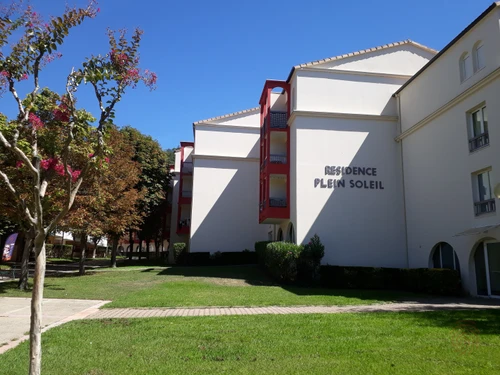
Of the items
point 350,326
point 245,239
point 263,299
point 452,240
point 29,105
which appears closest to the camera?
point 29,105

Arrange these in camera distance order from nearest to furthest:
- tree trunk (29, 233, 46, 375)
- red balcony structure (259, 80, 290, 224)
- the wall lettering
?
tree trunk (29, 233, 46, 375), the wall lettering, red balcony structure (259, 80, 290, 224)

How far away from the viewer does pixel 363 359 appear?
5.63m

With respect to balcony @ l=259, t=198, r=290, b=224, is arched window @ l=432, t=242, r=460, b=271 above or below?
below

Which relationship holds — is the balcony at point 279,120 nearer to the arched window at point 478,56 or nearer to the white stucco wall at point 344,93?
the white stucco wall at point 344,93

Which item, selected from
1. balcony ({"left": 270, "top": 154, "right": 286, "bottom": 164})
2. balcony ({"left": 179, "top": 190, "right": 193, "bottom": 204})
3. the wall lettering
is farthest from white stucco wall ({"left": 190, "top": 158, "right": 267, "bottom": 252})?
the wall lettering

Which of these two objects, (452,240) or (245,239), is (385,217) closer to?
(452,240)

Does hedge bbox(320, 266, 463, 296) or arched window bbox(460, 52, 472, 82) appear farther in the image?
arched window bbox(460, 52, 472, 82)

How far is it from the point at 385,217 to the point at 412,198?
165cm

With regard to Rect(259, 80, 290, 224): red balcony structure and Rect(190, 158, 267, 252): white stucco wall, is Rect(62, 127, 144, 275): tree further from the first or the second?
Rect(259, 80, 290, 224): red balcony structure

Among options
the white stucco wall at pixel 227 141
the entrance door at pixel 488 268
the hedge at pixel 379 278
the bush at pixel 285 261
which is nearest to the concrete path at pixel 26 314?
the bush at pixel 285 261

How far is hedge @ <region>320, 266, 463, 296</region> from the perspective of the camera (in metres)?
15.6

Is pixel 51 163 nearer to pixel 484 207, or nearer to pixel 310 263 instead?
pixel 310 263

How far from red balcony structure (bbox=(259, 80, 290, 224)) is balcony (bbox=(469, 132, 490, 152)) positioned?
30.7 feet

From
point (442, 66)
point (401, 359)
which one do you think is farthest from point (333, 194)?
point (401, 359)
